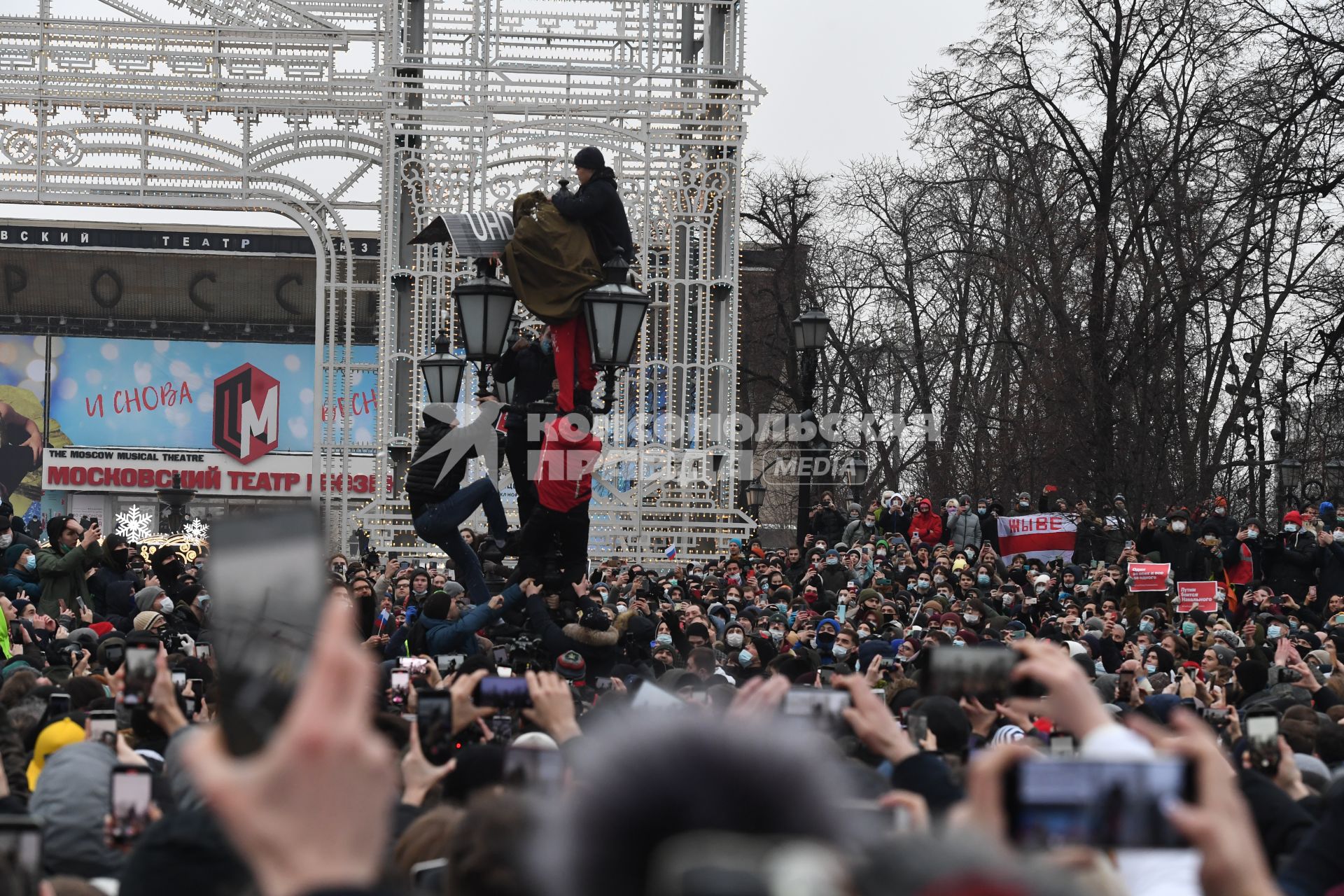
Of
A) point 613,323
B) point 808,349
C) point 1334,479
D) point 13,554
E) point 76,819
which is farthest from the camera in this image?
point 1334,479

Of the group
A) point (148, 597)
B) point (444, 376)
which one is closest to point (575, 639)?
point (148, 597)

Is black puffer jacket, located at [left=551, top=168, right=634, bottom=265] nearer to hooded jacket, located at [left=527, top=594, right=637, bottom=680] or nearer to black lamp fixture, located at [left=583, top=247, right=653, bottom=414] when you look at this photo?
black lamp fixture, located at [left=583, top=247, right=653, bottom=414]

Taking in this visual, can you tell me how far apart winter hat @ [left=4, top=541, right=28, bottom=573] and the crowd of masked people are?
2.82 meters

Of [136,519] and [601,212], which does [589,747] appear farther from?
[136,519]

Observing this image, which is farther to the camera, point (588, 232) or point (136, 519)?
point (136, 519)

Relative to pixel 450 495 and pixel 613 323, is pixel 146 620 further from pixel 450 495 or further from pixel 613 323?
pixel 613 323

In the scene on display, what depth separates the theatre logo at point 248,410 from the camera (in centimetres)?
5962

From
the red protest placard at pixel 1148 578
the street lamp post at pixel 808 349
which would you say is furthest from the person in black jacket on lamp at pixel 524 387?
the street lamp post at pixel 808 349

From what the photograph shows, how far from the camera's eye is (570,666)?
8.77 m

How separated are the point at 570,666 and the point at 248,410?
174 ft

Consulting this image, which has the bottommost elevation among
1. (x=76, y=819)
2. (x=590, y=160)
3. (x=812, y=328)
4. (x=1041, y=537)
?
(x=76, y=819)

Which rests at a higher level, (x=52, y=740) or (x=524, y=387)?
(x=524, y=387)

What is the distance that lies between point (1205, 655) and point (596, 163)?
501 centimetres

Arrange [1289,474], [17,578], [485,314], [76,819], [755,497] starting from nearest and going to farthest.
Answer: [76,819], [485,314], [17,578], [1289,474], [755,497]
